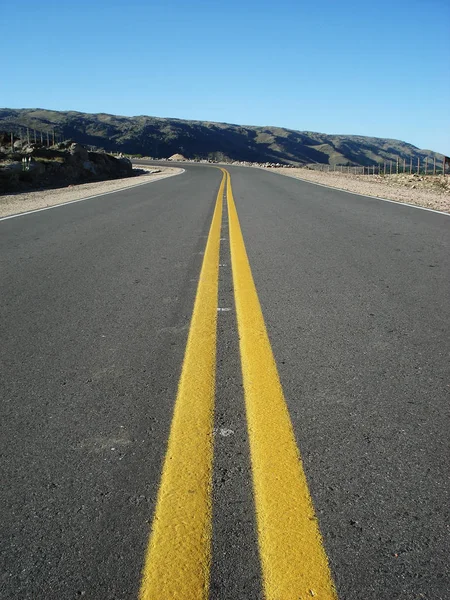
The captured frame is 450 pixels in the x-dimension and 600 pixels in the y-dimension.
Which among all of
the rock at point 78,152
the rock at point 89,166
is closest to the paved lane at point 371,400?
the rock at point 89,166

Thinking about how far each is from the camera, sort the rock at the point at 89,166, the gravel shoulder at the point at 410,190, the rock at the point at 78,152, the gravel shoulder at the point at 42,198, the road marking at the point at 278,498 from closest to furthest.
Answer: the road marking at the point at 278,498
the gravel shoulder at the point at 42,198
the gravel shoulder at the point at 410,190
the rock at the point at 78,152
the rock at the point at 89,166

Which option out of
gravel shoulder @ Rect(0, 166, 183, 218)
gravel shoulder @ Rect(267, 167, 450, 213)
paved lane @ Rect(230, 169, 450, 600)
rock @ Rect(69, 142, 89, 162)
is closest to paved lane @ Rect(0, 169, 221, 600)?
paved lane @ Rect(230, 169, 450, 600)

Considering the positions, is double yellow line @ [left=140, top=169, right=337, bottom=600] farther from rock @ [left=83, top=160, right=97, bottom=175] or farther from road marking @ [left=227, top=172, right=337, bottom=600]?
rock @ [left=83, top=160, right=97, bottom=175]

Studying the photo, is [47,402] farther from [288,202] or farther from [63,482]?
[288,202]

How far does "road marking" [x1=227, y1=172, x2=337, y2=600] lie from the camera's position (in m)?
1.60

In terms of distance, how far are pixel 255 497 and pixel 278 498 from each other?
80 millimetres

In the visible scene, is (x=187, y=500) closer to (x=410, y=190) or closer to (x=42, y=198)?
(x=42, y=198)

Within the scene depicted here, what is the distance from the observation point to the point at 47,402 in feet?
9.28

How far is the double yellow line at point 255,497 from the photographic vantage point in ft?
5.27

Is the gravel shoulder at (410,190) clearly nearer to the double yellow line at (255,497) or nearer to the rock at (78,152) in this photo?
the double yellow line at (255,497)

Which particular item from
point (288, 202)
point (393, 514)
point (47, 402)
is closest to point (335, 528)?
point (393, 514)

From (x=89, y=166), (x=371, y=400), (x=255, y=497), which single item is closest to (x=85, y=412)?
(x=255, y=497)

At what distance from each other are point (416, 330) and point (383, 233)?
5.29 meters

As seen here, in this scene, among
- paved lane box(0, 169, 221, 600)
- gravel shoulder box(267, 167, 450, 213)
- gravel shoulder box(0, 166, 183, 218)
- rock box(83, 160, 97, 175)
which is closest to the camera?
paved lane box(0, 169, 221, 600)
